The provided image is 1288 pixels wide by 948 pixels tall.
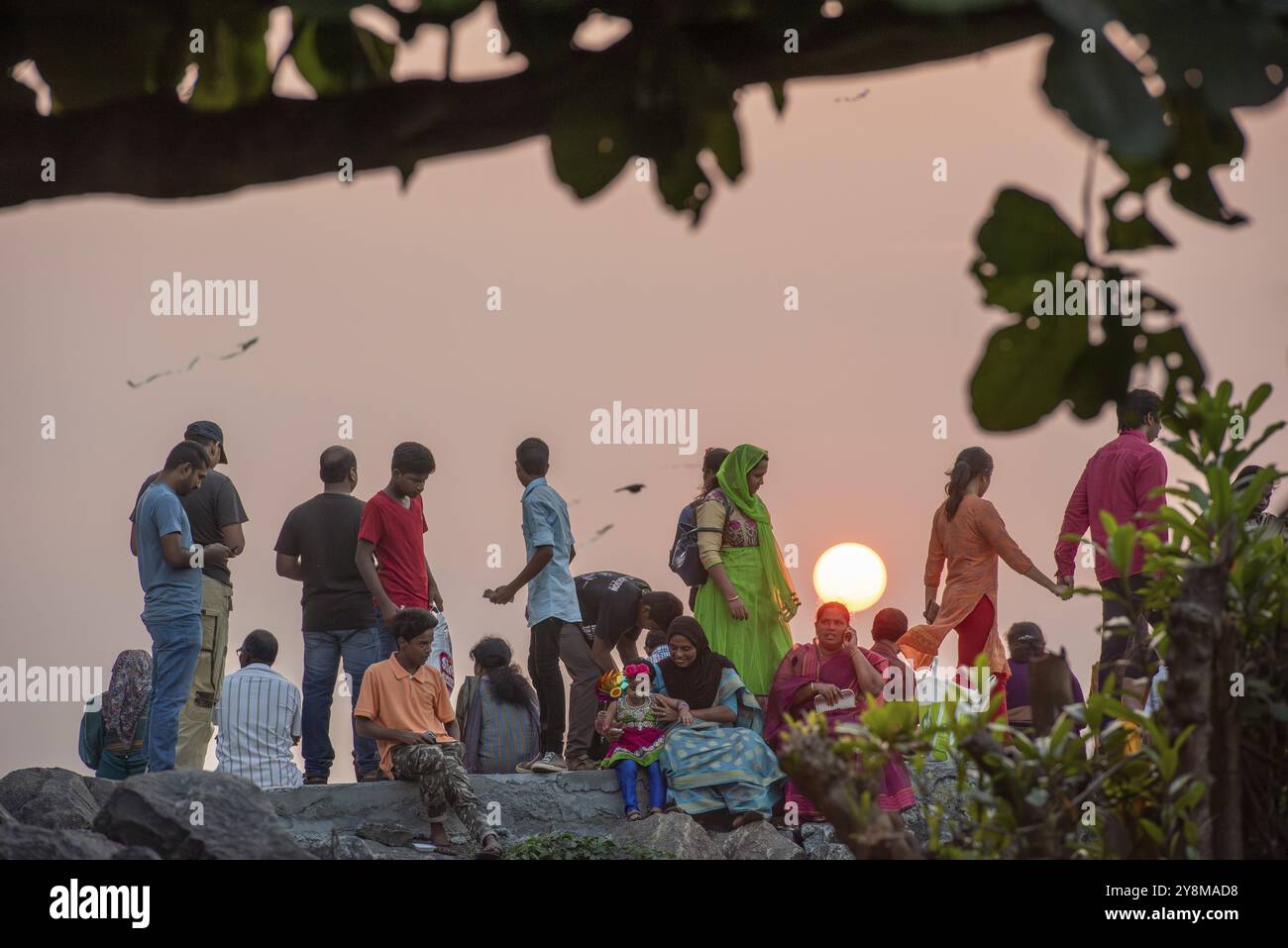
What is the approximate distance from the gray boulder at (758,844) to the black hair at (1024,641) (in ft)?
6.03

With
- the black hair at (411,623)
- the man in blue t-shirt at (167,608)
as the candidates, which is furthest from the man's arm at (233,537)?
the black hair at (411,623)

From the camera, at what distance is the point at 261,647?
7.00 meters

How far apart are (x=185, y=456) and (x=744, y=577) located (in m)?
2.78

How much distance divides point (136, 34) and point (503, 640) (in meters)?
5.92

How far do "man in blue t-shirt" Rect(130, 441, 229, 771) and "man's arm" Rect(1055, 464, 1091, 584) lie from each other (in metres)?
4.04

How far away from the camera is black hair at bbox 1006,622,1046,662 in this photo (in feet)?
25.2

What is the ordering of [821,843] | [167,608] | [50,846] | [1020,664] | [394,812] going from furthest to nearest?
[1020,664], [821,843], [394,812], [167,608], [50,846]

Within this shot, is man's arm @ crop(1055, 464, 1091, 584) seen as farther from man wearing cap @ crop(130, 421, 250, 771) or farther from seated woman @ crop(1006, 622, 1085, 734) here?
man wearing cap @ crop(130, 421, 250, 771)

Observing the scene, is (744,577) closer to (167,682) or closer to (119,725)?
(167,682)

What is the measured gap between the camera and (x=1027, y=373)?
5.62 feet

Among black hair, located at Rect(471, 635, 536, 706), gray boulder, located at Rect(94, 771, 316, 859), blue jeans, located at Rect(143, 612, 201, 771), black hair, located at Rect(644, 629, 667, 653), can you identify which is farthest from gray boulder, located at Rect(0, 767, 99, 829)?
black hair, located at Rect(644, 629, 667, 653)

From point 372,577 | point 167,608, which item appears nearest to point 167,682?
point 167,608

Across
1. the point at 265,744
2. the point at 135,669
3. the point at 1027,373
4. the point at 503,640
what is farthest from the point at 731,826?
the point at 1027,373

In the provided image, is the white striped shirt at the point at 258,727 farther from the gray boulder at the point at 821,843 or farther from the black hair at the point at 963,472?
the black hair at the point at 963,472
